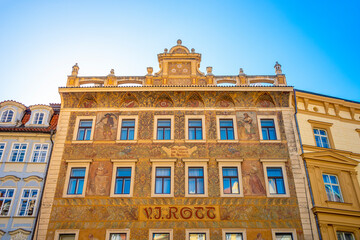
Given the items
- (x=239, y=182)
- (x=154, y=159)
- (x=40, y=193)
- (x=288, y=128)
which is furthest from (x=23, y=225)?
(x=288, y=128)

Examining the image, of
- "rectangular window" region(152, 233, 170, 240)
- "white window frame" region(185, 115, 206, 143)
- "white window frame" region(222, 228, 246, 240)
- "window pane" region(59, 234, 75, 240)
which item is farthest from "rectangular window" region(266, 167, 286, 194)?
"window pane" region(59, 234, 75, 240)

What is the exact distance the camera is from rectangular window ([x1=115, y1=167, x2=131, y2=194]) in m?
17.3

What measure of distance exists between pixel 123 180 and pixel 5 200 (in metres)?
5.57

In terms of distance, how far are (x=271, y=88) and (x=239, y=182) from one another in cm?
579

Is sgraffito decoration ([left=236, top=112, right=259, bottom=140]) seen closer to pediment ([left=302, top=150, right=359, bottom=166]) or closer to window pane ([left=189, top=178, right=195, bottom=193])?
pediment ([left=302, top=150, right=359, bottom=166])

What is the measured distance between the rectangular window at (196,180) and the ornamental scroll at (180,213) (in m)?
0.91

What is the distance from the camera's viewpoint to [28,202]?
16969mm

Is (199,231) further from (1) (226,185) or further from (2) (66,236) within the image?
(2) (66,236)

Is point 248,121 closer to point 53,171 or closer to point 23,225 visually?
point 53,171

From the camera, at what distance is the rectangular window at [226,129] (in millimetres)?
18891

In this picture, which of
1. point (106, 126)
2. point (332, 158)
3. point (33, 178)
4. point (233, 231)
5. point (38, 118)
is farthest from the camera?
point (38, 118)

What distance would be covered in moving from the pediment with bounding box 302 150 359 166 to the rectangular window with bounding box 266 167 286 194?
5.28 ft

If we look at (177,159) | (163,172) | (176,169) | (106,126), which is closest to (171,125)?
(177,159)

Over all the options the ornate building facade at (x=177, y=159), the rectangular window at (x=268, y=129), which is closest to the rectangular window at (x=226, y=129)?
the ornate building facade at (x=177, y=159)
